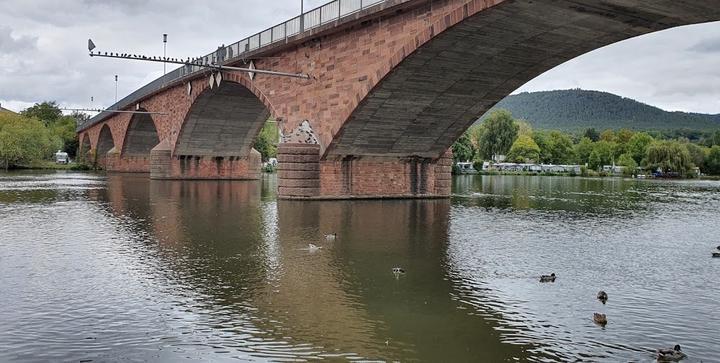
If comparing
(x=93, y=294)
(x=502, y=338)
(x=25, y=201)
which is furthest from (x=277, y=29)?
(x=502, y=338)

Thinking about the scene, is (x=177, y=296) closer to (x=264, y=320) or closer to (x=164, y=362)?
(x=264, y=320)

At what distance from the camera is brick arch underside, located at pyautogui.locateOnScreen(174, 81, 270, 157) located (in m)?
47.1

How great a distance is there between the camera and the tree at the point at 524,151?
131 metres

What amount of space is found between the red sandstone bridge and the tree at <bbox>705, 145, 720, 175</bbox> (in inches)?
4355

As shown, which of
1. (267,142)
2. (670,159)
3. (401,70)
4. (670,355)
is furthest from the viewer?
(267,142)

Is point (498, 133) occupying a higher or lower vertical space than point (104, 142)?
higher

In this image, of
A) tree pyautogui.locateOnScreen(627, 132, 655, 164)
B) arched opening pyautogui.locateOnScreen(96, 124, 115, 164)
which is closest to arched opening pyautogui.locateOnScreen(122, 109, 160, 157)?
arched opening pyautogui.locateOnScreen(96, 124, 115, 164)

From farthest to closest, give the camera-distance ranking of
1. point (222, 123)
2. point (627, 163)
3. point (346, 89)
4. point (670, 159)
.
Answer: point (627, 163)
point (670, 159)
point (222, 123)
point (346, 89)

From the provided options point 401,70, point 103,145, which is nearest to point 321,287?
point 401,70

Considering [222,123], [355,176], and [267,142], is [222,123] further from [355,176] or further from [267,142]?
[267,142]

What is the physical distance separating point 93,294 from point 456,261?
7.81 metres

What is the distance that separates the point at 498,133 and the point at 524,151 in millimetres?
22499

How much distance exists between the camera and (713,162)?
12738 centimetres

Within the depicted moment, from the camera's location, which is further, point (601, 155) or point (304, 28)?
point (601, 155)
